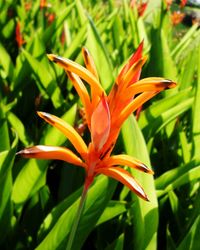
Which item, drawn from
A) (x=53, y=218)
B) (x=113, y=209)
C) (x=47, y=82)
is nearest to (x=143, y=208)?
(x=113, y=209)

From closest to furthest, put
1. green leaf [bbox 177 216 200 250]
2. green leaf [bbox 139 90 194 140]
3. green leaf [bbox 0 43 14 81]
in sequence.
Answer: green leaf [bbox 177 216 200 250] → green leaf [bbox 139 90 194 140] → green leaf [bbox 0 43 14 81]

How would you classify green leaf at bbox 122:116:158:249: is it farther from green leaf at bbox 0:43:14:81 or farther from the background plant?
green leaf at bbox 0:43:14:81

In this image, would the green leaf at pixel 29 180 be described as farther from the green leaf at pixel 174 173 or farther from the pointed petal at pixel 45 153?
the pointed petal at pixel 45 153

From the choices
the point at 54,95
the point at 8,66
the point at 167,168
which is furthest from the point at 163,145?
the point at 8,66

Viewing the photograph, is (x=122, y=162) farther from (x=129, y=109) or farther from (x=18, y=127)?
(x=18, y=127)

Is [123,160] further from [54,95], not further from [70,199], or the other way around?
[54,95]

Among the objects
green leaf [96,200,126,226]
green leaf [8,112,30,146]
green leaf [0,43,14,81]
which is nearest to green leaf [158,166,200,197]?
green leaf [96,200,126,226]
